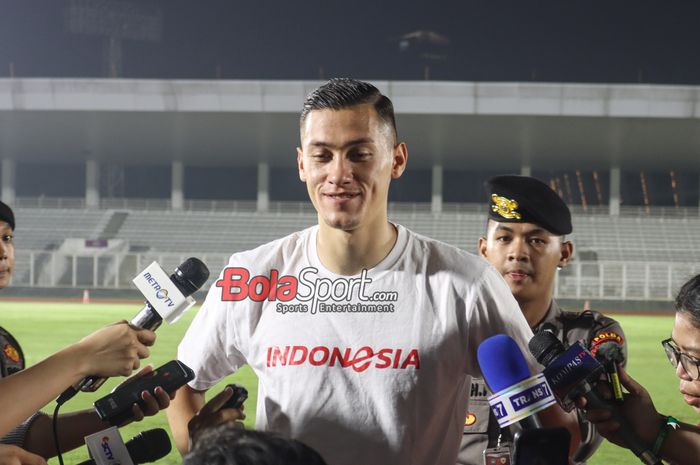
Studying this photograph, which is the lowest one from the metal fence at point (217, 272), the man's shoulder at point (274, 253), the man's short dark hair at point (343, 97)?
the metal fence at point (217, 272)

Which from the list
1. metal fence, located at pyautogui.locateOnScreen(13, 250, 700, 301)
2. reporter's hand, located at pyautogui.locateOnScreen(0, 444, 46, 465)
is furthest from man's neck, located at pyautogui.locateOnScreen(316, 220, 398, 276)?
metal fence, located at pyautogui.locateOnScreen(13, 250, 700, 301)

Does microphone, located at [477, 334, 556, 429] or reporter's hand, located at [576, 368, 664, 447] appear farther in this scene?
reporter's hand, located at [576, 368, 664, 447]

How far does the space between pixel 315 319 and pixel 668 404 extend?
20.7 ft

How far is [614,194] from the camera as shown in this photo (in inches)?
1350

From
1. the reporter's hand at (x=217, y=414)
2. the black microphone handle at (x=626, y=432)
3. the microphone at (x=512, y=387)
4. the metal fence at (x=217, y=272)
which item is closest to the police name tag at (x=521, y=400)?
the microphone at (x=512, y=387)

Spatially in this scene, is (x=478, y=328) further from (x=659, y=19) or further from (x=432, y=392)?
(x=659, y=19)

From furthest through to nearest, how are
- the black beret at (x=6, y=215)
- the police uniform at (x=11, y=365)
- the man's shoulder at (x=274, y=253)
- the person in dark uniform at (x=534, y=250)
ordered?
the person in dark uniform at (x=534, y=250) → the black beret at (x=6, y=215) → the police uniform at (x=11, y=365) → the man's shoulder at (x=274, y=253)

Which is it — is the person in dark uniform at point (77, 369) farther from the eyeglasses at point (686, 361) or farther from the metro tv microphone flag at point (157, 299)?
the eyeglasses at point (686, 361)

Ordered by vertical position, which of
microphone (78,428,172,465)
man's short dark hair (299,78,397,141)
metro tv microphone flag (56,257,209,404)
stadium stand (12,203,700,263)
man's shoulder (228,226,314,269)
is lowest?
stadium stand (12,203,700,263)

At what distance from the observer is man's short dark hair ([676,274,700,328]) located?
2.46 m

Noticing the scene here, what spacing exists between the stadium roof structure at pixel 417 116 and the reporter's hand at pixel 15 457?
26.2 meters

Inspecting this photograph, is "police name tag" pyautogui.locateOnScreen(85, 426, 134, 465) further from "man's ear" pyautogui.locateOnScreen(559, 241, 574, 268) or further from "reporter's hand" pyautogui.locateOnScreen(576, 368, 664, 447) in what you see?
"man's ear" pyautogui.locateOnScreen(559, 241, 574, 268)

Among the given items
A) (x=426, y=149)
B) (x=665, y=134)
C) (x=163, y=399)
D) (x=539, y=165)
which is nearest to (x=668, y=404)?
(x=163, y=399)

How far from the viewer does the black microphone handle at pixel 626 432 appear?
2.09 meters
